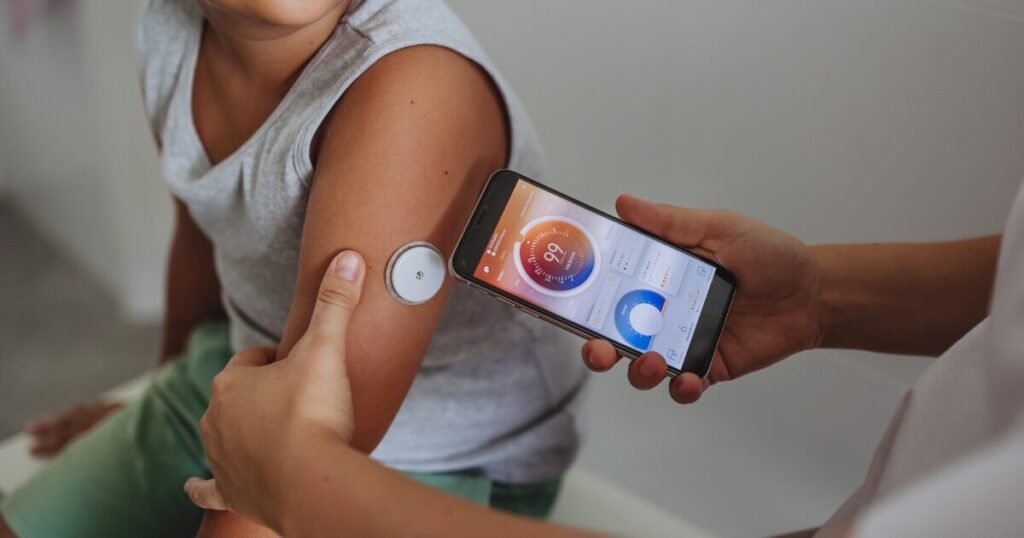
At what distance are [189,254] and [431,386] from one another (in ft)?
1.12

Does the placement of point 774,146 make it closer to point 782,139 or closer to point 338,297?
point 782,139

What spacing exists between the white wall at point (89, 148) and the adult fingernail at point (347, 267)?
32.3 inches

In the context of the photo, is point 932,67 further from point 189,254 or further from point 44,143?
point 44,143

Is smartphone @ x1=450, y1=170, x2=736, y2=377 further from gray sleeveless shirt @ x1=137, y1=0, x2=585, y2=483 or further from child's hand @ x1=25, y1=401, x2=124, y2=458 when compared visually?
child's hand @ x1=25, y1=401, x2=124, y2=458

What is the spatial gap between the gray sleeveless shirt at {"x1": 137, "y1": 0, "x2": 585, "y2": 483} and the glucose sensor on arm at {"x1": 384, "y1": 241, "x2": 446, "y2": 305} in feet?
0.29

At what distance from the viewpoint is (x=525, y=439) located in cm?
78

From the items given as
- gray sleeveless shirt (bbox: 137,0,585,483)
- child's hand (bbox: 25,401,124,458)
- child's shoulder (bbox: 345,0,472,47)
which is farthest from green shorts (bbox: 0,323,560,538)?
child's shoulder (bbox: 345,0,472,47)

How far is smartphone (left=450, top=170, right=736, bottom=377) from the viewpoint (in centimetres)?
58

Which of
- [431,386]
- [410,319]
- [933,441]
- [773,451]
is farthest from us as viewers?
[773,451]

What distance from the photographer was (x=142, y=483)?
Result: 2.54 ft

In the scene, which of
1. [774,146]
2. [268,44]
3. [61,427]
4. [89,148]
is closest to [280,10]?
[268,44]

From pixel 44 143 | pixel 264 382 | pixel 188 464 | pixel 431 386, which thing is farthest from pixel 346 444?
pixel 44 143

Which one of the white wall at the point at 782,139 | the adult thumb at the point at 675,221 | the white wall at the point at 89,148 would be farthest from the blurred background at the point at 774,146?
the white wall at the point at 89,148

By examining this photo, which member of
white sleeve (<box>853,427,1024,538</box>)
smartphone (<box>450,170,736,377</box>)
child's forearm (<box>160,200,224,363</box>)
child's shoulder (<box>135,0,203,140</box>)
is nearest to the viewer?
white sleeve (<box>853,427,1024,538</box>)
